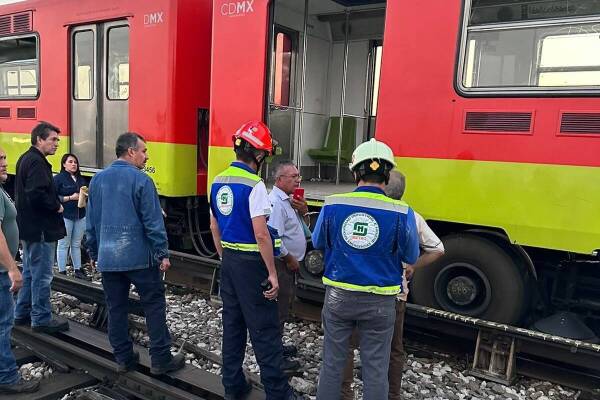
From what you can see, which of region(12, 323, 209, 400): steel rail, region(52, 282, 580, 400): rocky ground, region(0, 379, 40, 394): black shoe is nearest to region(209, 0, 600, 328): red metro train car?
region(52, 282, 580, 400): rocky ground

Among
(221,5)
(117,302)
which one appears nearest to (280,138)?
(221,5)

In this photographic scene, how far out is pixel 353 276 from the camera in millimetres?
2770

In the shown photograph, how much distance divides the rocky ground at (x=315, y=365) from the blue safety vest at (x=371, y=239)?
54.5 inches

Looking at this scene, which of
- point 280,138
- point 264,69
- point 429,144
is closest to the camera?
point 429,144

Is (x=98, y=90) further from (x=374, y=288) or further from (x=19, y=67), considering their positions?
(x=374, y=288)

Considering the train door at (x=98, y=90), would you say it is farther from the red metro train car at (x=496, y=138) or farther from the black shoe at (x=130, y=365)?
the black shoe at (x=130, y=365)

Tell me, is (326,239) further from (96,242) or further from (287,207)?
(96,242)

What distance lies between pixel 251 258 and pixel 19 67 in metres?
6.55

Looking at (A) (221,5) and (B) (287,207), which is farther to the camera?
(A) (221,5)

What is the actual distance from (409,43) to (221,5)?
2.23 metres

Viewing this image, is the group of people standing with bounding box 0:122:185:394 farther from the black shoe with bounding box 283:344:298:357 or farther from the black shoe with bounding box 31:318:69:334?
the black shoe with bounding box 283:344:298:357

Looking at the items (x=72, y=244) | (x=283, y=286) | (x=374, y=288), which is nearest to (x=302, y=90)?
(x=283, y=286)

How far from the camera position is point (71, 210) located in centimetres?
626

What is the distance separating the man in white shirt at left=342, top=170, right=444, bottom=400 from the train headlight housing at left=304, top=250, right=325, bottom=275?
190cm
